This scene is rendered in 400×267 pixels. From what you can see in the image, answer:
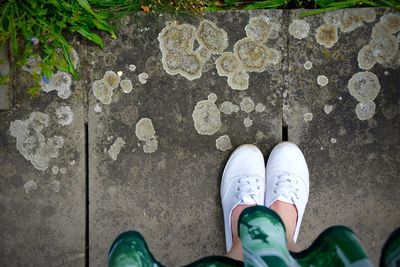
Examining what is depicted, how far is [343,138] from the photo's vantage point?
6.49 feet

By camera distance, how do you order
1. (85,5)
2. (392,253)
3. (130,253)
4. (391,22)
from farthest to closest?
(391,22) → (85,5) → (130,253) → (392,253)

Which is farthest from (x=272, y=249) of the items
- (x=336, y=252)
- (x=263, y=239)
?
(x=336, y=252)

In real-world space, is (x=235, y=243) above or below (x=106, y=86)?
below

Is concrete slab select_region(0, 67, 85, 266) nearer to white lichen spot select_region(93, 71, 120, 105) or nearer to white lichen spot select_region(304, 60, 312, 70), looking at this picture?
white lichen spot select_region(93, 71, 120, 105)

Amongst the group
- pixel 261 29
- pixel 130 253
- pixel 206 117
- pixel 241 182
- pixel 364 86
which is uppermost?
pixel 261 29

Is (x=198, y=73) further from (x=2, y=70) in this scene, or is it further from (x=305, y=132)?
(x=2, y=70)

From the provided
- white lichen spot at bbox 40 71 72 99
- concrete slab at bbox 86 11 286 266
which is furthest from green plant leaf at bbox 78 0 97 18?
white lichen spot at bbox 40 71 72 99

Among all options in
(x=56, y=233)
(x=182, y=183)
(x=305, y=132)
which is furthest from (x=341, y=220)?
(x=56, y=233)

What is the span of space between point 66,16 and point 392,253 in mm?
1330

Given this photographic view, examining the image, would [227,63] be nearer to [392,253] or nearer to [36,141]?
[36,141]

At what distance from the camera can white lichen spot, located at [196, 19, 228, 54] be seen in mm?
1975

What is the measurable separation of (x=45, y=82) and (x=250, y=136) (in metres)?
0.80

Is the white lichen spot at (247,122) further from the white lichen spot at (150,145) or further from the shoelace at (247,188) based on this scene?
the white lichen spot at (150,145)

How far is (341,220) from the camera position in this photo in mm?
1980
